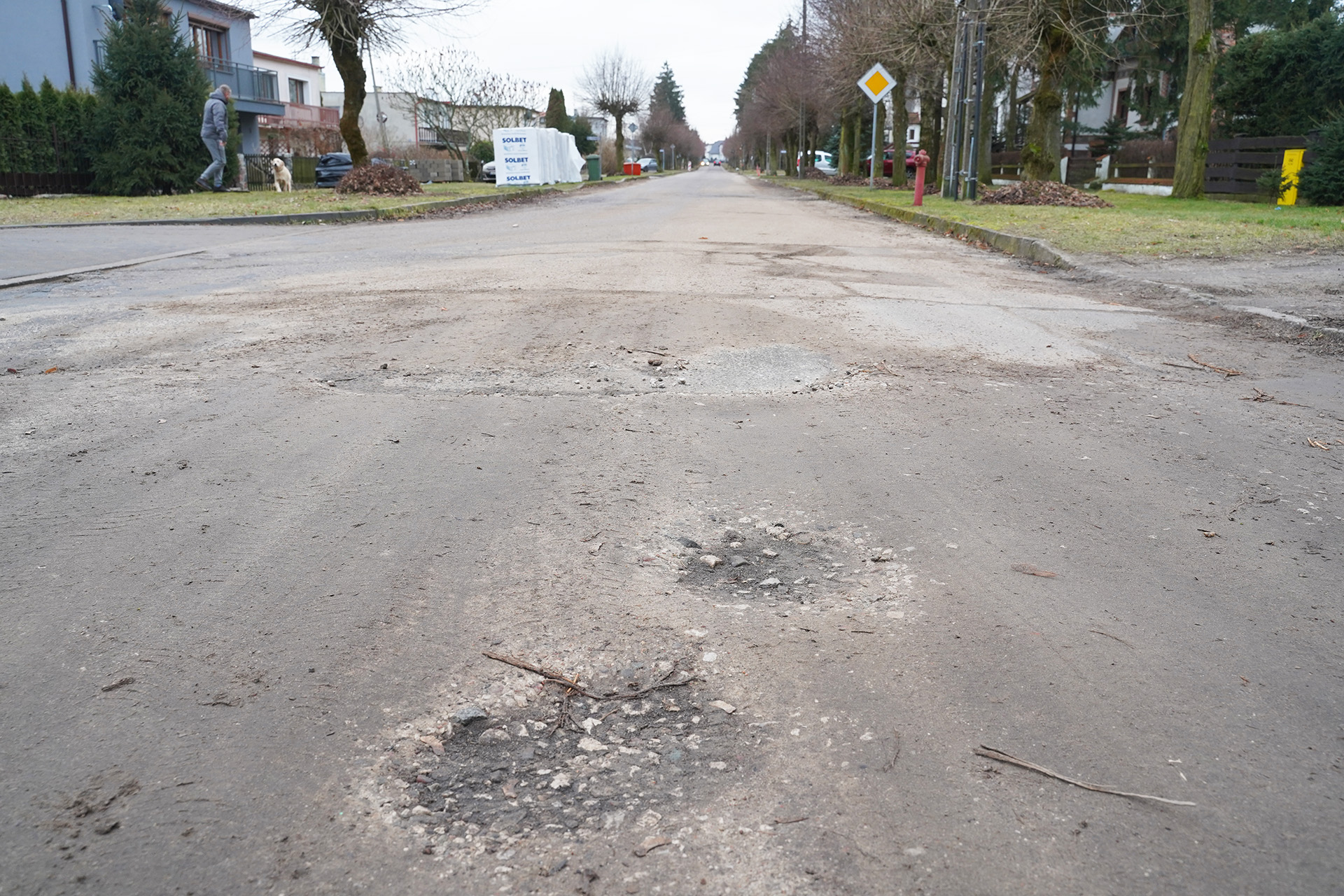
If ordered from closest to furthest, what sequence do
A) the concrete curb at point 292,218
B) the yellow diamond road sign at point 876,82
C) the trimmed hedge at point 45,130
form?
the concrete curb at point 292,218 → the yellow diamond road sign at point 876,82 → the trimmed hedge at point 45,130

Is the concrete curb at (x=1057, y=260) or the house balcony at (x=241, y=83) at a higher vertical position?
the house balcony at (x=241, y=83)

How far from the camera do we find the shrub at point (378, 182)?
22344mm

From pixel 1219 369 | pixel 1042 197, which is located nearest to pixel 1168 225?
pixel 1042 197

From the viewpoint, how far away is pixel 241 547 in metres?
3.12

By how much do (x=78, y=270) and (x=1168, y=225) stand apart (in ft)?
44.8

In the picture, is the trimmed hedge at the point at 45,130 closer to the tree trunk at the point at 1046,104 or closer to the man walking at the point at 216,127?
the man walking at the point at 216,127

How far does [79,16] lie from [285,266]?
29.9 m

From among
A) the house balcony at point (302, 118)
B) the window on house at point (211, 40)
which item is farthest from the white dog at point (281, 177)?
the house balcony at point (302, 118)

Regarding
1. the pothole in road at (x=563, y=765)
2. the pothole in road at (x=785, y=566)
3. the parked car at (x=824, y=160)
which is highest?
the parked car at (x=824, y=160)

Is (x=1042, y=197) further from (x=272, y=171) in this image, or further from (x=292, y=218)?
(x=272, y=171)

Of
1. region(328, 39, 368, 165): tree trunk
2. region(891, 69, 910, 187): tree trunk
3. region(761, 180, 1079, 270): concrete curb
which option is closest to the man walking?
region(328, 39, 368, 165): tree trunk

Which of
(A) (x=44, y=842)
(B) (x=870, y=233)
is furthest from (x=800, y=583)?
(B) (x=870, y=233)

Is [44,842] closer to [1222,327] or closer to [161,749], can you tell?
[161,749]

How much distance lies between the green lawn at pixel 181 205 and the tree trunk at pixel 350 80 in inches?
63.0
